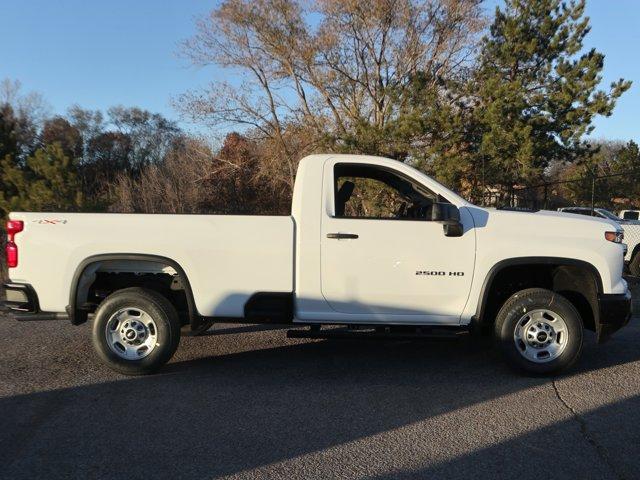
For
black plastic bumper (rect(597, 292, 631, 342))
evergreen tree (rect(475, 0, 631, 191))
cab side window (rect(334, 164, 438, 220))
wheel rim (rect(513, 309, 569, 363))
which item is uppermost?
evergreen tree (rect(475, 0, 631, 191))

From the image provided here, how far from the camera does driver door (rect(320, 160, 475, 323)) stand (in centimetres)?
551

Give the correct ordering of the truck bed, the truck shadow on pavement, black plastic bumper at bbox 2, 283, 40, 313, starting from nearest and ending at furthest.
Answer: the truck shadow on pavement, the truck bed, black plastic bumper at bbox 2, 283, 40, 313

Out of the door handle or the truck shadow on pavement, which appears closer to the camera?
the truck shadow on pavement

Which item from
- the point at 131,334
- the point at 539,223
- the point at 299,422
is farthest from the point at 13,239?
the point at 539,223

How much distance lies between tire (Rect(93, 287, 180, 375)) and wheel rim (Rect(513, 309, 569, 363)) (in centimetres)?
341

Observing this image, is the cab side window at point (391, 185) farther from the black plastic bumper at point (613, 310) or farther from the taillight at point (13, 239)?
the taillight at point (13, 239)

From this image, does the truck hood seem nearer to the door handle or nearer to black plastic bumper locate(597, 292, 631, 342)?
black plastic bumper locate(597, 292, 631, 342)

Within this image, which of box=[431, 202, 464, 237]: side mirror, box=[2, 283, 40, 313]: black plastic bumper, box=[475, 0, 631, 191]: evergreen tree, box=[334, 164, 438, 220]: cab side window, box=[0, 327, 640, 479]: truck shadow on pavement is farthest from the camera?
box=[475, 0, 631, 191]: evergreen tree

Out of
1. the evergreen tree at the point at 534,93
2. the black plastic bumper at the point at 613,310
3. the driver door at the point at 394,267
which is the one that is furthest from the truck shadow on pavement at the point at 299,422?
the evergreen tree at the point at 534,93

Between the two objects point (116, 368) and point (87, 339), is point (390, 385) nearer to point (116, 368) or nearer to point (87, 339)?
point (116, 368)

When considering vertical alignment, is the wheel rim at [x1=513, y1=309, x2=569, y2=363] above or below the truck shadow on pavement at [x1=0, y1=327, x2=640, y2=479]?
above

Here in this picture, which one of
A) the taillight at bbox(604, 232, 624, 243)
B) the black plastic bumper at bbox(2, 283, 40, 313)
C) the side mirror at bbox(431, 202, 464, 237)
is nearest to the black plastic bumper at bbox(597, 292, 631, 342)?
the taillight at bbox(604, 232, 624, 243)

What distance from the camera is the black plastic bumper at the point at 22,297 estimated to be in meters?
5.61

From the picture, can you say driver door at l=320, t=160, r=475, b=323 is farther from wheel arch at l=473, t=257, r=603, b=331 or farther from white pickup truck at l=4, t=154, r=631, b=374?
wheel arch at l=473, t=257, r=603, b=331
